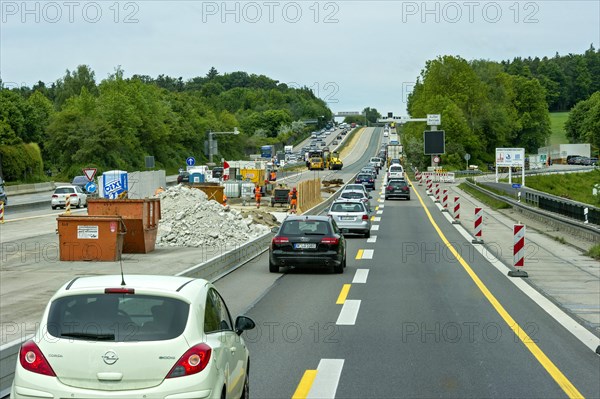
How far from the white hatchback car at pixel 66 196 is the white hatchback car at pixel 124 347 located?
1973 inches

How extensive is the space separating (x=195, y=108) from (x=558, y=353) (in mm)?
141321

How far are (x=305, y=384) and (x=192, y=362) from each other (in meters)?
3.57

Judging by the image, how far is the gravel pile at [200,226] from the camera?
3166 cm

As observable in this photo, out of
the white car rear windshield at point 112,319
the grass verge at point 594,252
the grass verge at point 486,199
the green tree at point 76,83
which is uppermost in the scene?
the green tree at point 76,83

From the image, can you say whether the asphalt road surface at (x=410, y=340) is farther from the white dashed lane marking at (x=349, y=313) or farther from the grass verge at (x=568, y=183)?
the grass verge at (x=568, y=183)

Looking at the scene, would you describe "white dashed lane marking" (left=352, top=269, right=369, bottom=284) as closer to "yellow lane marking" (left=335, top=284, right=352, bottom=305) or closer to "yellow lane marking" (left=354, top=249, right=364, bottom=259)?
"yellow lane marking" (left=335, top=284, right=352, bottom=305)

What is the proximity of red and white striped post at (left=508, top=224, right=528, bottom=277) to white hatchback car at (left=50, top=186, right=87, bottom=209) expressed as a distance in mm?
38703

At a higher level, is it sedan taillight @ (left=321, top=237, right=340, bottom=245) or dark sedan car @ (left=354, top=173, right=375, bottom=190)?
sedan taillight @ (left=321, top=237, right=340, bottom=245)

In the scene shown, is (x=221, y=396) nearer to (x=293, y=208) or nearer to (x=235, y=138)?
(x=293, y=208)

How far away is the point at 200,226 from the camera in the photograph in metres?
32.2

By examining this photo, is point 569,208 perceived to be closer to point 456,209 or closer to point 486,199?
point 456,209

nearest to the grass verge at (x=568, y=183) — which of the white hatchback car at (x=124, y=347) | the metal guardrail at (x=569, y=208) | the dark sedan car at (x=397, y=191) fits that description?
the dark sedan car at (x=397, y=191)

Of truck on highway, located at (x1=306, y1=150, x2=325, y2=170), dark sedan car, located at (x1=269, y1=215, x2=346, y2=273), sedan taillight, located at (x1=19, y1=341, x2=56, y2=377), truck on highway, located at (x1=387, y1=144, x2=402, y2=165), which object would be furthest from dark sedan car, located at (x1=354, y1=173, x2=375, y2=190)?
sedan taillight, located at (x1=19, y1=341, x2=56, y2=377)

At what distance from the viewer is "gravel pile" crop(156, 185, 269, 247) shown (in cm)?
3166
